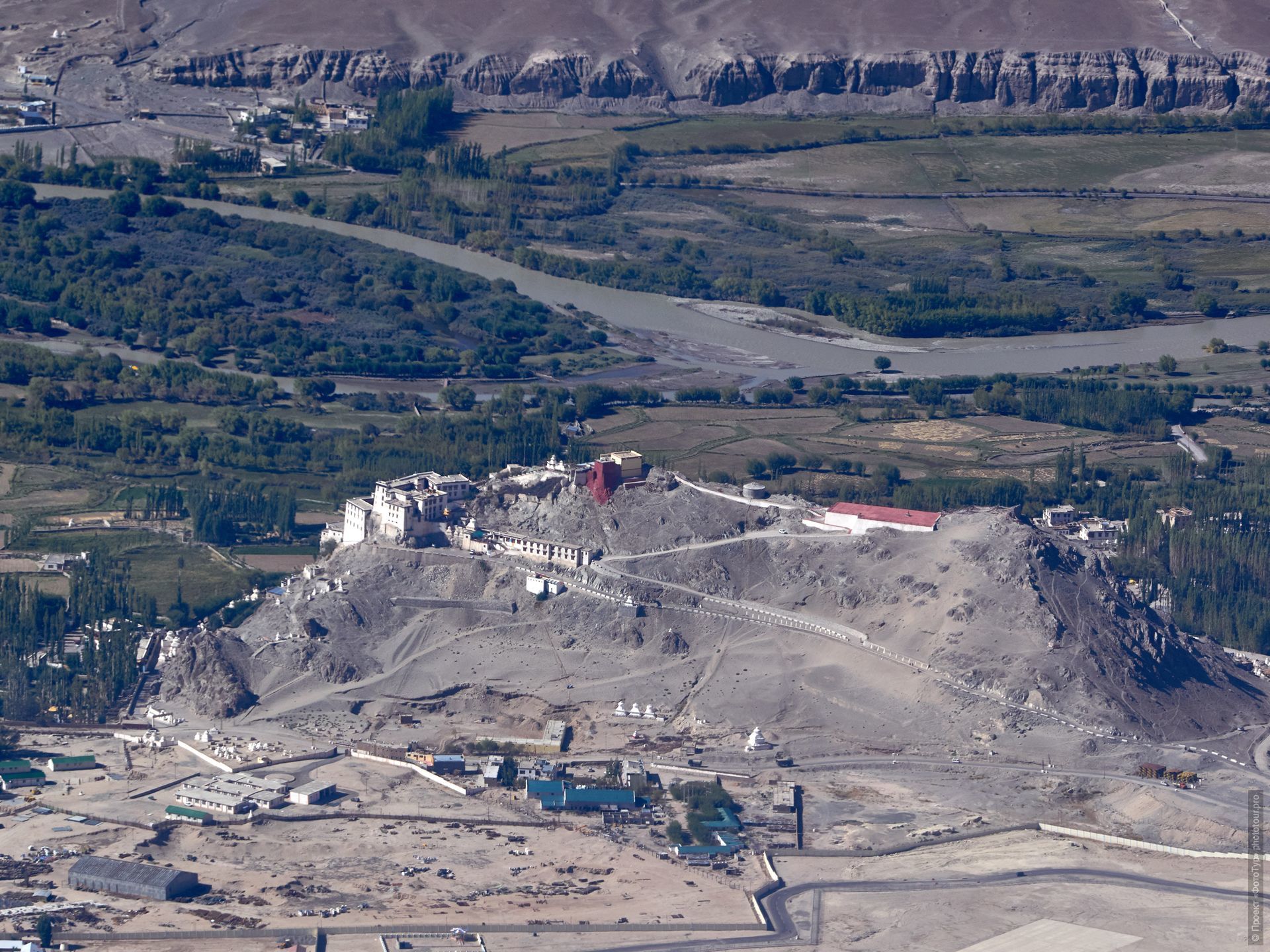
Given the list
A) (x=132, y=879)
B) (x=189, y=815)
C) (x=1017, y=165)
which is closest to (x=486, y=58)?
(x=1017, y=165)

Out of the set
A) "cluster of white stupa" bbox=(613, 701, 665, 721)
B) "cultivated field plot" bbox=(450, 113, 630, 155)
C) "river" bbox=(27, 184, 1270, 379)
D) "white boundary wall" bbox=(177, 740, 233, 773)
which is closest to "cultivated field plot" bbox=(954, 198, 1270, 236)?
"river" bbox=(27, 184, 1270, 379)

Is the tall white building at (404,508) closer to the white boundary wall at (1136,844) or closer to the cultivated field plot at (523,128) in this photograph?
the white boundary wall at (1136,844)

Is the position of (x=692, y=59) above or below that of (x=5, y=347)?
above

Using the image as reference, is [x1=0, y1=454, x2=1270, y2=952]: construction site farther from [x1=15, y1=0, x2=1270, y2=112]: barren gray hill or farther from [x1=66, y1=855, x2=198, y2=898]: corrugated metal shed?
[x1=15, y1=0, x2=1270, y2=112]: barren gray hill

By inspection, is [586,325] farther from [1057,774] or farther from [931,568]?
[1057,774]

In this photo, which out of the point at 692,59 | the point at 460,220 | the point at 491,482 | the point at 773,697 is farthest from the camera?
the point at 692,59

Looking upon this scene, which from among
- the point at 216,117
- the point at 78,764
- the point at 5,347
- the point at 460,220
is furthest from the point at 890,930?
the point at 216,117

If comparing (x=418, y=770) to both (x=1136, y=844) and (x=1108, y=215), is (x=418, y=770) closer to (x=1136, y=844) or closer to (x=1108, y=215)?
(x=1136, y=844)

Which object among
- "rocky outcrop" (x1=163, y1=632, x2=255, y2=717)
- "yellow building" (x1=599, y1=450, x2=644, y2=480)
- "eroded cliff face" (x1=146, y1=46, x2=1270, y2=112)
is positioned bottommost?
"rocky outcrop" (x1=163, y1=632, x2=255, y2=717)
